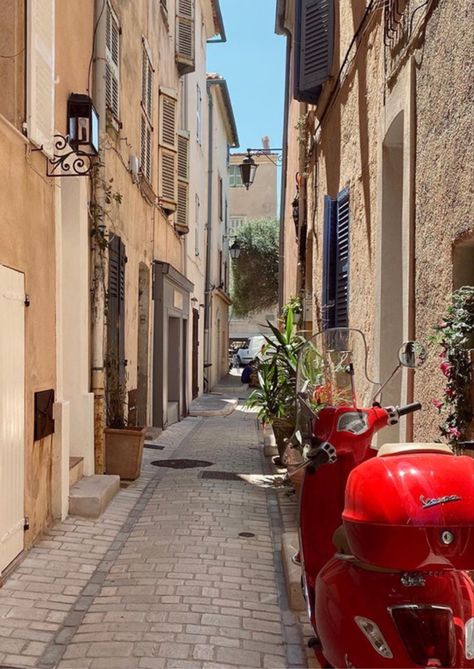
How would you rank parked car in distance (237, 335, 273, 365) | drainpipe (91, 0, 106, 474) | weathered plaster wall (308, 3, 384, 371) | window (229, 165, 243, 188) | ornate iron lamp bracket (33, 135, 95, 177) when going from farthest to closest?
1. window (229, 165, 243, 188)
2. parked car in distance (237, 335, 273, 365)
3. drainpipe (91, 0, 106, 474)
4. weathered plaster wall (308, 3, 384, 371)
5. ornate iron lamp bracket (33, 135, 95, 177)

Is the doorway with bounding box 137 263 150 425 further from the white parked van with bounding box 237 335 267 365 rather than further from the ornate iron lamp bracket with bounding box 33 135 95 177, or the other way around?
the white parked van with bounding box 237 335 267 365

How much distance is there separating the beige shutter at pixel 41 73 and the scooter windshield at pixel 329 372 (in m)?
2.66

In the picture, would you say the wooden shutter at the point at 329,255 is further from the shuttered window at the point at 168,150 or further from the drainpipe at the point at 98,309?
the shuttered window at the point at 168,150

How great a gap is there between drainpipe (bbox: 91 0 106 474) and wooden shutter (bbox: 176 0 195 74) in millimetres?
7128

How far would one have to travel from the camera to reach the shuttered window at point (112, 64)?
320 inches

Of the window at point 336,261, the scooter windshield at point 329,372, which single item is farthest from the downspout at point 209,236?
the scooter windshield at point 329,372

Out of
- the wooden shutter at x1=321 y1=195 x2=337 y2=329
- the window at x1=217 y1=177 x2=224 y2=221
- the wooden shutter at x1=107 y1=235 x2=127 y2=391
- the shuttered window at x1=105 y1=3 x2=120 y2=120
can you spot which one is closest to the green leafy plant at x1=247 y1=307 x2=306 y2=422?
the wooden shutter at x1=321 y1=195 x2=337 y2=329

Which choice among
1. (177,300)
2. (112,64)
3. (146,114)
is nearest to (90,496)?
(112,64)

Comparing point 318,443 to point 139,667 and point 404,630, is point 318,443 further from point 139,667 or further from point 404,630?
point 139,667

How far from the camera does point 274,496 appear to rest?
7.16 m

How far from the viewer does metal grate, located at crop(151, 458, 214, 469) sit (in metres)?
8.77

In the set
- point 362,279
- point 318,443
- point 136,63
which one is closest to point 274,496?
point 362,279

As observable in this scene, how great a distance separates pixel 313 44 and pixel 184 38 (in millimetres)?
6223

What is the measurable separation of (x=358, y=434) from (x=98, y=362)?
4.70 meters
